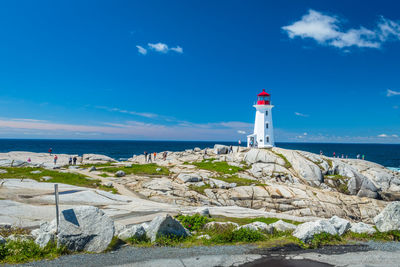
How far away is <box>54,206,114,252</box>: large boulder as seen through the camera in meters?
10.2

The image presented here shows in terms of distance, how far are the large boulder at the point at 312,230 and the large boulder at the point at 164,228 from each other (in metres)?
5.77

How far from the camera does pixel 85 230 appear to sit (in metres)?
10.5

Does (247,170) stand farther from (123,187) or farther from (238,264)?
(238,264)

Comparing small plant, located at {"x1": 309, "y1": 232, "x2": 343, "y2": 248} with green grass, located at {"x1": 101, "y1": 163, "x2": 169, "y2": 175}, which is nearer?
small plant, located at {"x1": 309, "y1": 232, "x2": 343, "y2": 248}

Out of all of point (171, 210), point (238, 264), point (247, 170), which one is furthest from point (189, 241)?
point (247, 170)

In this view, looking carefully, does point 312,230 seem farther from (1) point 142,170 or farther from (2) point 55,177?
(1) point 142,170

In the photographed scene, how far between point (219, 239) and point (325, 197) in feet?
81.3

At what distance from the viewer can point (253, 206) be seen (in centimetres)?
2934

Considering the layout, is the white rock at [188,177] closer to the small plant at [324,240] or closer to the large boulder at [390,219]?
the small plant at [324,240]

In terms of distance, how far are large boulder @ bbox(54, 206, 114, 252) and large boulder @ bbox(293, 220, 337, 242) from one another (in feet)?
29.5

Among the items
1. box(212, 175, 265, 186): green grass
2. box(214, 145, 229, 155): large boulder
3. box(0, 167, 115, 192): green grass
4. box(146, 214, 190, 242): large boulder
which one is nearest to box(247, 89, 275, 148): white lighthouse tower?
box(214, 145, 229, 155): large boulder

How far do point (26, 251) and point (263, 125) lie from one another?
49.6 metres

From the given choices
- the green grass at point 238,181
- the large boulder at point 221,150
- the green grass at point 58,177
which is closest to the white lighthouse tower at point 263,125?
the large boulder at point 221,150

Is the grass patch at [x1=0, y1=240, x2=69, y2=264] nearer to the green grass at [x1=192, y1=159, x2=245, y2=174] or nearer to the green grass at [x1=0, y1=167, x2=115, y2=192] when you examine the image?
the green grass at [x1=0, y1=167, x2=115, y2=192]
